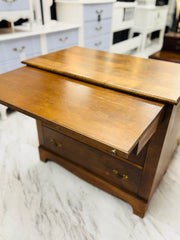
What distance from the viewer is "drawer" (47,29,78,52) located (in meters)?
2.22

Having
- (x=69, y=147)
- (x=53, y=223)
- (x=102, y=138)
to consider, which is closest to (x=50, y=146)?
(x=69, y=147)

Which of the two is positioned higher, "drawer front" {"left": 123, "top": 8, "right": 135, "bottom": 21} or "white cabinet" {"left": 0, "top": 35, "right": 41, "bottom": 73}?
"drawer front" {"left": 123, "top": 8, "right": 135, "bottom": 21}

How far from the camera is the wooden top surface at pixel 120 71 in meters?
0.91

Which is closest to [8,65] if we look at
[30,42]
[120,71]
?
[30,42]

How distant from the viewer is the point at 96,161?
117 centimetres

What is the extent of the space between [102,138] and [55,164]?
→ 1.01m

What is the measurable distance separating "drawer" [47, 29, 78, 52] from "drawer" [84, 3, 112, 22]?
0.27 meters

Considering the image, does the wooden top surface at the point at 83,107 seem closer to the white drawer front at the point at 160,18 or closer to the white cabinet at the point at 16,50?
the white cabinet at the point at 16,50

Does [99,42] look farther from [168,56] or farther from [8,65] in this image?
[8,65]

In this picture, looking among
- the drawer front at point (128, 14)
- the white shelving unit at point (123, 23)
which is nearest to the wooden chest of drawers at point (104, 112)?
the white shelving unit at point (123, 23)

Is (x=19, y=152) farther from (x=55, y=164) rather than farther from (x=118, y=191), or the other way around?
(x=118, y=191)

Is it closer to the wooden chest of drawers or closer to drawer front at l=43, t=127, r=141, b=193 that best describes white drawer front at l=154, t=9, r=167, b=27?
the wooden chest of drawers

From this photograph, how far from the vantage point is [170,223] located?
1.15 m

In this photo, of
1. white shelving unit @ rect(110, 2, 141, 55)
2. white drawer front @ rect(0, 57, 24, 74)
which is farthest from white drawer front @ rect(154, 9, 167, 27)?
white drawer front @ rect(0, 57, 24, 74)
